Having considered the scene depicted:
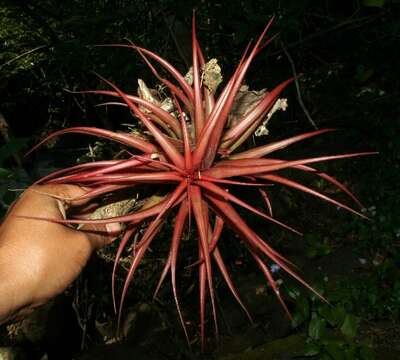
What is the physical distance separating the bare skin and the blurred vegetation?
0.79 meters

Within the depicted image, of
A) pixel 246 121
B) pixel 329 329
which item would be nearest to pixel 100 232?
pixel 246 121

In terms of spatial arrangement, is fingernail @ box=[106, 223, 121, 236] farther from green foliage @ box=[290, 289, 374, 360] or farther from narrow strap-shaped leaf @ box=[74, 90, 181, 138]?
green foliage @ box=[290, 289, 374, 360]

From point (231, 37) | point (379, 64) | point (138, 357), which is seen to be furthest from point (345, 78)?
point (138, 357)

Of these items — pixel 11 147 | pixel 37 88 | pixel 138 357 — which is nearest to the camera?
pixel 11 147

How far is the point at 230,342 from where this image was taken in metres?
3.73

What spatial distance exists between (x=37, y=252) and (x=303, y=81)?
4.72m

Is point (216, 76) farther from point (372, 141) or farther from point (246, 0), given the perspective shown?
point (372, 141)

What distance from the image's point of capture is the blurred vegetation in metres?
2.88

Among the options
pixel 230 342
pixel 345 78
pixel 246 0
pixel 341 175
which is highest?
pixel 246 0

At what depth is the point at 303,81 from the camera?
17.5 ft

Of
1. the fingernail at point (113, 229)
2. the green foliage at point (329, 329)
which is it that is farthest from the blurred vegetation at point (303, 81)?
the fingernail at point (113, 229)

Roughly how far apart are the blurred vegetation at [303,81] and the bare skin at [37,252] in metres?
0.79

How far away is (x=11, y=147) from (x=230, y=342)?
2.57 m

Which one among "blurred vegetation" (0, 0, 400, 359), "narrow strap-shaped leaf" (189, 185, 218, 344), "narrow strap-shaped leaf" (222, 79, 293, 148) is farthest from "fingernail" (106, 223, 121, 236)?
A: "blurred vegetation" (0, 0, 400, 359)
